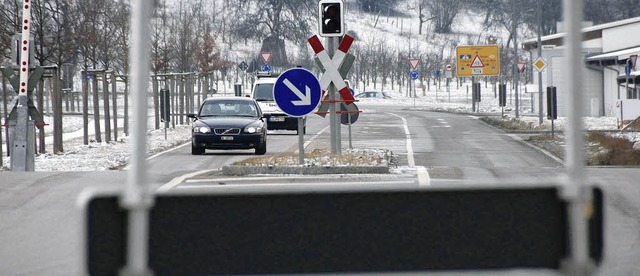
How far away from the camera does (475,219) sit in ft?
12.9

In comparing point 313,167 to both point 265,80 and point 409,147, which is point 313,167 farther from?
point 265,80

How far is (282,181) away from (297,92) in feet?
5.97

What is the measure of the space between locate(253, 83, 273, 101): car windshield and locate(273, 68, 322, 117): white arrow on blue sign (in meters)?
22.0

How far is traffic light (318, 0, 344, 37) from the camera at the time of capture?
18.9 m

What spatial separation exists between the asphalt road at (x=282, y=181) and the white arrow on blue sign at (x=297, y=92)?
4.68ft

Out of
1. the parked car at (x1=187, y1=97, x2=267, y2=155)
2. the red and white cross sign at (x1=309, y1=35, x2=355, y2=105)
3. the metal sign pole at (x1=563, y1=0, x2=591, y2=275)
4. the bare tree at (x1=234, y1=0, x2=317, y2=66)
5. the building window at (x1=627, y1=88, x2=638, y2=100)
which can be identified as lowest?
the parked car at (x1=187, y1=97, x2=267, y2=155)

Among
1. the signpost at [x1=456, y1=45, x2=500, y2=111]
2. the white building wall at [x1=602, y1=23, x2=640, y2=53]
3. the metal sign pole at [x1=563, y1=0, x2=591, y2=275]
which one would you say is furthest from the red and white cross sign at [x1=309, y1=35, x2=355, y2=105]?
the signpost at [x1=456, y1=45, x2=500, y2=111]

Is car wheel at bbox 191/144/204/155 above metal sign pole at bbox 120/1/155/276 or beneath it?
beneath

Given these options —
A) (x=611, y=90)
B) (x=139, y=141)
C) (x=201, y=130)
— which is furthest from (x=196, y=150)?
(x=611, y=90)

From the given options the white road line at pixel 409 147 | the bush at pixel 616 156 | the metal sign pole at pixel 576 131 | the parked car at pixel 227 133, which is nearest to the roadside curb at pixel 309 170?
the white road line at pixel 409 147

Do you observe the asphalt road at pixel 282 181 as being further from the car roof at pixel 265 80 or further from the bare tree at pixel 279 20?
the car roof at pixel 265 80

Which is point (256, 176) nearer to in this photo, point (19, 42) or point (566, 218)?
point (19, 42)

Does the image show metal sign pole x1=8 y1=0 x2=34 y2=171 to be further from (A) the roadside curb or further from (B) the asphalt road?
(A) the roadside curb

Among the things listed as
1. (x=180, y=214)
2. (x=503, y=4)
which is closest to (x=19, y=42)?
(x=503, y=4)
